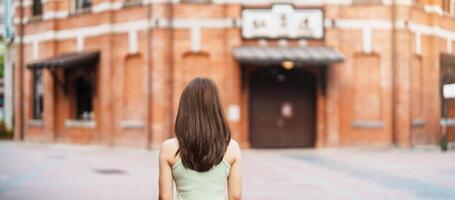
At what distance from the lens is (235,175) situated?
11.1ft

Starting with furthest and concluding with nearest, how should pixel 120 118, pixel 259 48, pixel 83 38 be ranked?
pixel 83 38
pixel 120 118
pixel 259 48

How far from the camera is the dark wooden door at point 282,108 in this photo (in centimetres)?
2430

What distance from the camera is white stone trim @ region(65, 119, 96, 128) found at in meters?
26.7

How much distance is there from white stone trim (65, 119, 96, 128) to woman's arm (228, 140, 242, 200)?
935 inches

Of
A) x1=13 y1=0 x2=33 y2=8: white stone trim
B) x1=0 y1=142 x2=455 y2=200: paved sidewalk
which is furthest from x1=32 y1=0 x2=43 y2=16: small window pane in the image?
x1=0 y1=142 x2=455 y2=200: paved sidewalk

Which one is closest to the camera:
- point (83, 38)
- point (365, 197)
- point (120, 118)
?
point (365, 197)

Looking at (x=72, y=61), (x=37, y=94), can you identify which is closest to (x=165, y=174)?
(x=72, y=61)

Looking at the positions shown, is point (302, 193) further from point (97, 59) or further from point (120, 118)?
point (97, 59)

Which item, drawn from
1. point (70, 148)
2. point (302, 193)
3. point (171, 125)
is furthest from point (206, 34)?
point (302, 193)

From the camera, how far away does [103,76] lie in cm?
2598

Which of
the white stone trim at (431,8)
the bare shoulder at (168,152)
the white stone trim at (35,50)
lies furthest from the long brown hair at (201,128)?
the white stone trim at (35,50)

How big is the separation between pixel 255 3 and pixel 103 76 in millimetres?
6625

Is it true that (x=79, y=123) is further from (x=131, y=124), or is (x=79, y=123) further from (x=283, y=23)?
(x=283, y=23)

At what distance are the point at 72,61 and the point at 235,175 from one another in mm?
23121
